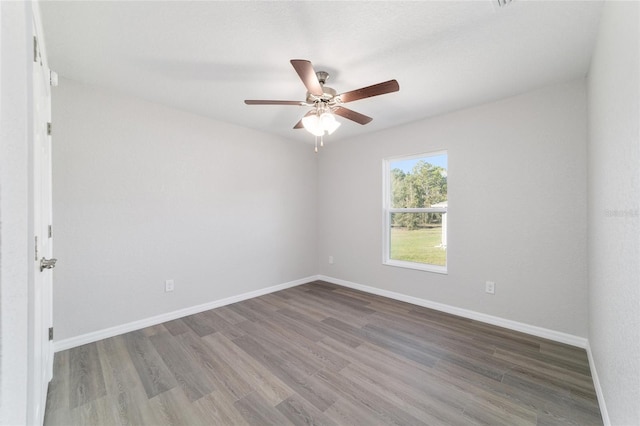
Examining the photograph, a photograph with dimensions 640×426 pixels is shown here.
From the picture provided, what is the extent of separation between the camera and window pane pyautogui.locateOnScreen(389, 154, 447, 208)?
3.34 meters

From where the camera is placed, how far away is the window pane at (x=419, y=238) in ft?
10.9

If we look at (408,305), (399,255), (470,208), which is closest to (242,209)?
(399,255)

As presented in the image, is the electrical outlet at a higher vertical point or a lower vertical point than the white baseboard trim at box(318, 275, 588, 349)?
higher

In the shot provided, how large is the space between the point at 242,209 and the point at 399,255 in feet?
7.79

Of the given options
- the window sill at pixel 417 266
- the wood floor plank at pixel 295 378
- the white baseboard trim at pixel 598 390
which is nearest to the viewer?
the white baseboard trim at pixel 598 390

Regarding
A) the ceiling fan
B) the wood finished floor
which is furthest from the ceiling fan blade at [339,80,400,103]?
the wood finished floor

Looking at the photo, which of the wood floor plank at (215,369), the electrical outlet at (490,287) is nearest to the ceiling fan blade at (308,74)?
the wood floor plank at (215,369)

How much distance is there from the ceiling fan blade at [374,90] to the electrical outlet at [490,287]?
7.71 ft

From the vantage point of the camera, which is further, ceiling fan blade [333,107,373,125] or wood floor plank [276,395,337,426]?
ceiling fan blade [333,107,373,125]

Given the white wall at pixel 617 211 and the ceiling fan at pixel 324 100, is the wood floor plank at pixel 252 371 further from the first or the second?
the ceiling fan at pixel 324 100

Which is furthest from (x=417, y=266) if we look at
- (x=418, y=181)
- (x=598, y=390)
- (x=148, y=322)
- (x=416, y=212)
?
(x=148, y=322)

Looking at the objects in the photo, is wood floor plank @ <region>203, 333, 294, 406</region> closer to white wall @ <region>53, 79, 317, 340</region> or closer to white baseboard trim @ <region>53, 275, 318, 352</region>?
white baseboard trim @ <region>53, 275, 318, 352</region>

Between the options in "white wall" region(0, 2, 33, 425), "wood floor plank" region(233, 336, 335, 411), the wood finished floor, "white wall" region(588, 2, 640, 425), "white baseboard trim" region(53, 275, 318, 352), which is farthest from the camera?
"white baseboard trim" region(53, 275, 318, 352)

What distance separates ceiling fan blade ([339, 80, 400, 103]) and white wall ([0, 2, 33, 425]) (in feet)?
5.59
